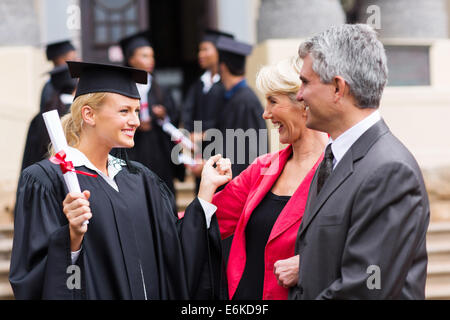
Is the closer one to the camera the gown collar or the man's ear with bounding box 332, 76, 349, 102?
the man's ear with bounding box 332, 76, 349, 102

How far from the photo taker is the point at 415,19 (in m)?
8.51

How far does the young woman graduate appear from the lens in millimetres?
2652

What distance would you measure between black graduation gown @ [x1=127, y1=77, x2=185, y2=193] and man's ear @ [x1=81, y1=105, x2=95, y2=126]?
143 inches

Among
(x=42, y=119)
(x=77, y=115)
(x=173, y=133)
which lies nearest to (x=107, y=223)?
(x=77, y=115)

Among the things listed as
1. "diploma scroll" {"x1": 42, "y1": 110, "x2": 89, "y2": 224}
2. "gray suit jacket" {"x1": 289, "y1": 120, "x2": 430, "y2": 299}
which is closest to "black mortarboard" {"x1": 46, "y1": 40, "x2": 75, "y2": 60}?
"diploma scroll" {"x1": 42, "y1": 110, "x2": 89, "y2": 224}

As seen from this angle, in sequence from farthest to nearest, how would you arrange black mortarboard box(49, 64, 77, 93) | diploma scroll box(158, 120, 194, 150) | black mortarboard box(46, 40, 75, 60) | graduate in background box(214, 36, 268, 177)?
diploma scroll box(158, 120, 194, 150), black mortarboard box(46, 40, 75, 60), graduate in background box(214, 36, 268, 177), black mortarboard box(49, 64, 77, 93)

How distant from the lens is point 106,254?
9.13 ft

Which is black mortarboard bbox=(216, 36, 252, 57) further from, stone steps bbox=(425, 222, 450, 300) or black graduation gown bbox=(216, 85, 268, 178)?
stone steps bbox=(425, 222, 450, 300)

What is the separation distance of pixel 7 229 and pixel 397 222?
5093mm

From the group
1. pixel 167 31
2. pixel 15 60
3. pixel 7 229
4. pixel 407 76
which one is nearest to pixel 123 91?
pixel 7 229

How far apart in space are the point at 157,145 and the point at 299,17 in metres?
2.59

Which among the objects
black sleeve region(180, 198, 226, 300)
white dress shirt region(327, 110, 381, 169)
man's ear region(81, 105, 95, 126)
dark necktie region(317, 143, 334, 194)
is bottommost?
black sleeve region(180, 198, 226, 300)

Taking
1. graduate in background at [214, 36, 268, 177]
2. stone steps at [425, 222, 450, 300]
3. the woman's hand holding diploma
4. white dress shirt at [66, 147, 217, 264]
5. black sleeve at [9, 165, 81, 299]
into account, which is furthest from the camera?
stone steps at [425, 222, 450, 300]

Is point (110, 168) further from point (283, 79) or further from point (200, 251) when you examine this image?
point (283, 79)
